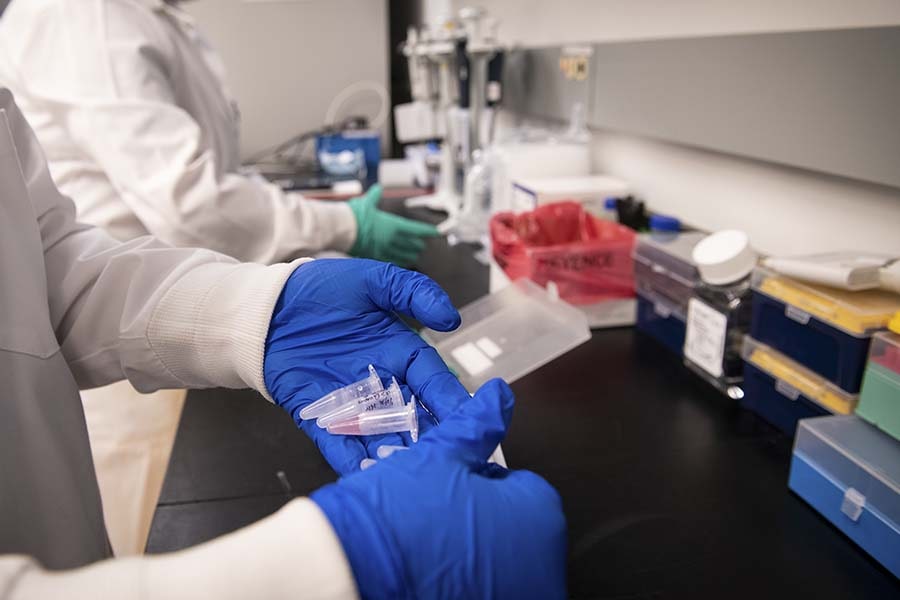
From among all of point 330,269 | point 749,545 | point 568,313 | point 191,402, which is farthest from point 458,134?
point 749,545

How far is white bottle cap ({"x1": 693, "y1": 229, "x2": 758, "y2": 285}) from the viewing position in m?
0.95

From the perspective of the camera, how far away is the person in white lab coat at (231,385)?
1.36ft

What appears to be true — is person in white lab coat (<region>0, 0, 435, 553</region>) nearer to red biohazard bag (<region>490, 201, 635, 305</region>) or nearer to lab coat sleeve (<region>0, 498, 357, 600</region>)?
red biohazard bag (<region>490, 201, 635, 305</region>)

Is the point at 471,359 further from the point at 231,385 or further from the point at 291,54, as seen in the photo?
the point at 291,54

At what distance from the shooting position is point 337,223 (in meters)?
1.57

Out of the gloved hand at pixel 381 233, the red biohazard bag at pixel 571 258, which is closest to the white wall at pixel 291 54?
the gloved hand at pixel 381 233

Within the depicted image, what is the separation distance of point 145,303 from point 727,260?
2.62ft

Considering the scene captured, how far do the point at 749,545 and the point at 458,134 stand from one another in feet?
5.32

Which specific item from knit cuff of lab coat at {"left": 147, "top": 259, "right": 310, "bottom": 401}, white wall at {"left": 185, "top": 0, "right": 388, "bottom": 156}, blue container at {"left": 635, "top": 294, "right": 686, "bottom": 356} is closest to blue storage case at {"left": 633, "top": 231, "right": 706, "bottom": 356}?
blue container at {"left": 635, "top": 294, "right": 686, "bottom": 356}

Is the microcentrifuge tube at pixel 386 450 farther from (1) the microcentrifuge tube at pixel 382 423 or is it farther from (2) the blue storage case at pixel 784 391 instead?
(2) the blue storage case at pixel 784 391

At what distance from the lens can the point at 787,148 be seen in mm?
1055

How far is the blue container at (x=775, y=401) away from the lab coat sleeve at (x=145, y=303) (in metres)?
0.68

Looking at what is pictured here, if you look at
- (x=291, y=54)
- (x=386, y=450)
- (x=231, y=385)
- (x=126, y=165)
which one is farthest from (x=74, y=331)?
(x=291, y=54)

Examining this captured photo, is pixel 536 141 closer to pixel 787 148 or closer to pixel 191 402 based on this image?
pixel 787 148
